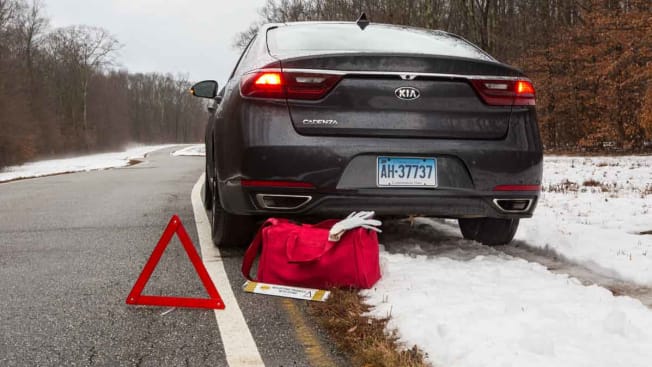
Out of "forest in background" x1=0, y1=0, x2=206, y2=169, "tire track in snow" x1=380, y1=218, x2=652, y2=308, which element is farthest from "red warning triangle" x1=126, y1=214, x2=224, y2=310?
"forest in background" x1=0, y1=0, x2=206, y2=169

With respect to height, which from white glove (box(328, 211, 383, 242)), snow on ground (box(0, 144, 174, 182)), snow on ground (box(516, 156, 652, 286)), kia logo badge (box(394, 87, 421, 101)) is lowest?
snow on ground (box(0, 144, 174, 182))

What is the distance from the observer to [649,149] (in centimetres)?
2122

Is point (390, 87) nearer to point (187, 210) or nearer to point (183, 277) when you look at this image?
point (183, 277)

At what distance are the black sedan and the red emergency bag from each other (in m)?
0.17

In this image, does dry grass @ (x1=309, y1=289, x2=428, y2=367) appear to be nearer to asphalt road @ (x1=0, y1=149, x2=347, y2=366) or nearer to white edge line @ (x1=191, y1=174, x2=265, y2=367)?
asphalt road @ (x1=0, y1=149, x2=347, y2=366)

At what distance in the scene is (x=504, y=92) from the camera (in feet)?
11.3

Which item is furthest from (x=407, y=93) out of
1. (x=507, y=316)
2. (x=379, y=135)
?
(x=507, y=316)

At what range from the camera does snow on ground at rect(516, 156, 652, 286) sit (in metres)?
3.53

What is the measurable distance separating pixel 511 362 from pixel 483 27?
26.3m

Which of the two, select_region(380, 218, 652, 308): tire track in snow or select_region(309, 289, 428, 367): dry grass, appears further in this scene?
select_region(380, 218, 652, 308): tire track in snow

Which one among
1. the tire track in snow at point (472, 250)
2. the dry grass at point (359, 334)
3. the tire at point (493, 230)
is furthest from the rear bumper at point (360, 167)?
the tire at point (493, 230)

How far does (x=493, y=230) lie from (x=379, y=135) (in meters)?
1.51

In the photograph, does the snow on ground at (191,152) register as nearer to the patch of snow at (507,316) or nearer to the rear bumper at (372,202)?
the rear bumper at (372,202)

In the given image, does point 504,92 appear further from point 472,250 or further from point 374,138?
point 472,250
